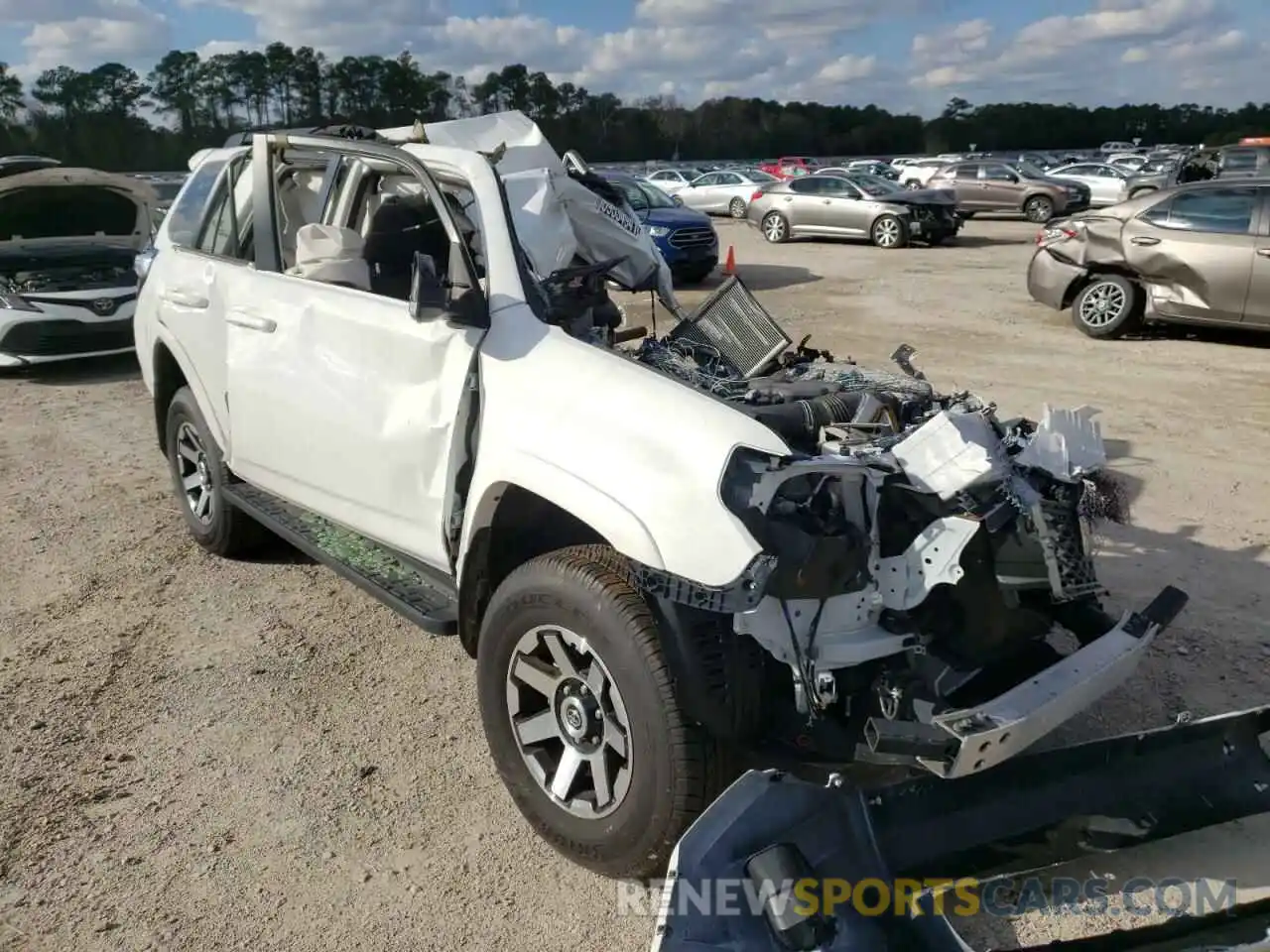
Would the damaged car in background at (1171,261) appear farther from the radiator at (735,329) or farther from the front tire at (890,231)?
the front tire at (890,231)

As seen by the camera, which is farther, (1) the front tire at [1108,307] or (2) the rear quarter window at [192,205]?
(1) the front tire at [1108,307]

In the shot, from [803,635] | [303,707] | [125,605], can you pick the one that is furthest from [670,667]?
[125,605]

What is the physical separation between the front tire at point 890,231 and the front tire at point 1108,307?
10077 mm

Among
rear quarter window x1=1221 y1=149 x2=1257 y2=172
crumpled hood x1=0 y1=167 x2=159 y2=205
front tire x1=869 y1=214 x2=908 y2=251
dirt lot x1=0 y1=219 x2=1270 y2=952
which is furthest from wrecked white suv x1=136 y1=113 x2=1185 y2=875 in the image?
rear quarter window x1=1221 y1=149 x2=1257 y2=172

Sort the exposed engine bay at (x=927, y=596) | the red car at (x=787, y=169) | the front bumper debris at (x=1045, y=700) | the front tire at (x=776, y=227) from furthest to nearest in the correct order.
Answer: the red car at (x=787, y=169) < the front tire at (x=776, y=227) < the exposed engine bay at (x=927, y=596) < the front bumper debris at (x=1045, y=700)

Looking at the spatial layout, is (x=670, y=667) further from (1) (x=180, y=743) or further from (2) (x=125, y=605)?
(2) (x=125, y=605)

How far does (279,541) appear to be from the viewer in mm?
5480

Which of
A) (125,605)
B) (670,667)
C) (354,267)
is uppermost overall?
(354,267)

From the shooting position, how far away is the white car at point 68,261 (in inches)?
375

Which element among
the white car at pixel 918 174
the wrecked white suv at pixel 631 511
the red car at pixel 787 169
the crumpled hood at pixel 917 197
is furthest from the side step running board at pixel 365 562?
the red car at pixel 787 169

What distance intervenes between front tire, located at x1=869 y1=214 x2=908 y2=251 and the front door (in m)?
18.2

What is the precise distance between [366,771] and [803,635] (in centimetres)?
172

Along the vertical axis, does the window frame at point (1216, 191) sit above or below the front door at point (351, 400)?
above

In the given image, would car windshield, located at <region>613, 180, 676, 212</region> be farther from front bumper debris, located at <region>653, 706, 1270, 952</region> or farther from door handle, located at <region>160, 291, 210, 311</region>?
front bumper debris, located at <region>653, 706, 1270, 952</region>
